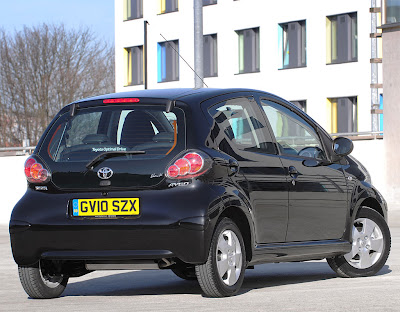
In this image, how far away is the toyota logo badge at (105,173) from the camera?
26.5ft

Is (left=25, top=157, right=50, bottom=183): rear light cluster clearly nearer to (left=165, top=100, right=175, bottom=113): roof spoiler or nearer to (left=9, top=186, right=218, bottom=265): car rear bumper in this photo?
(left=9, top=186, right=218, bottom=265): car rear bumper

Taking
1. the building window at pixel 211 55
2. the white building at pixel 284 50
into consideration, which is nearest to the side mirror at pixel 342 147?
the white building at pixel 284 50

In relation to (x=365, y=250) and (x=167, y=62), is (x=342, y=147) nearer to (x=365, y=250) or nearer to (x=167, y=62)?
(x=365, y=250)

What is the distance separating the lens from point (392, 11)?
1018 inches

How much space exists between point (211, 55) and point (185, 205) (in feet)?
116

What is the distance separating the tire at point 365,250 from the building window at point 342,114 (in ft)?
92.4

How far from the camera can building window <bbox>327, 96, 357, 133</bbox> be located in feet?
126

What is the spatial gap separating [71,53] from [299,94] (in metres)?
28.9

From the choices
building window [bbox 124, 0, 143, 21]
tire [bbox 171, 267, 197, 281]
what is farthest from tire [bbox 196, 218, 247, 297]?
building window [bbox 124, 0, 143, 21]

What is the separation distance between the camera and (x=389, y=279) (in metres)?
9.61

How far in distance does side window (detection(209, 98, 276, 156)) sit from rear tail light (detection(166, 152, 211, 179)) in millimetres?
340

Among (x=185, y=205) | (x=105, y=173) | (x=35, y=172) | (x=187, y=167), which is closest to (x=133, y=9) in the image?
(x=35, y=172)

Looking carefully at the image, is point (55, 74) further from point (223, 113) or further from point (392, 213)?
point (223, 113)

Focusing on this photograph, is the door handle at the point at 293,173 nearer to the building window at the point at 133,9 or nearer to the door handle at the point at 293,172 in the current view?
the door handle at the point at 293,172
